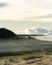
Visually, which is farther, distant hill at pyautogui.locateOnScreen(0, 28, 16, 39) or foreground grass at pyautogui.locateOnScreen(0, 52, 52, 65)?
distant hill at pyautogui.locateOnScreen(0, 28, 16, 39)

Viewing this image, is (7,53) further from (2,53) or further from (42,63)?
(42,63)

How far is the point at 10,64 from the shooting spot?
3139cm

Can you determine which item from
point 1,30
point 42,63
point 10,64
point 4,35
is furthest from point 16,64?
point 1,30

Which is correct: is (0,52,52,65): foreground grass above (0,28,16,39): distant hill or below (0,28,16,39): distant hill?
below

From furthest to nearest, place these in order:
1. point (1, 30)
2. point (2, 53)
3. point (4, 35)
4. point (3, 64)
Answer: point (1, 30)
point (4, 35)
point (2, 53)
point (3, 64)

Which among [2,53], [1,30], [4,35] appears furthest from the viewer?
[1,30]

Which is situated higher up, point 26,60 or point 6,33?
point 6,33

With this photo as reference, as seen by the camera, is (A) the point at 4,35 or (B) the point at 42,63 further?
(A) the point at 4,35

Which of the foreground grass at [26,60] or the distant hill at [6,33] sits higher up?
the distant hill at [6,33]

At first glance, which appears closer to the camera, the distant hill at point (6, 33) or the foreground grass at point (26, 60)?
the foreground grass at point (26, 60)

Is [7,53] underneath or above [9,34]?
underneath

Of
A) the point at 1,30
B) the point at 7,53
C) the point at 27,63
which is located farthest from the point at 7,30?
the point at 27,63

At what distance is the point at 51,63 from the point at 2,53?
14.5 metres

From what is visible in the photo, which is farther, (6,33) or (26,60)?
(6,33)
